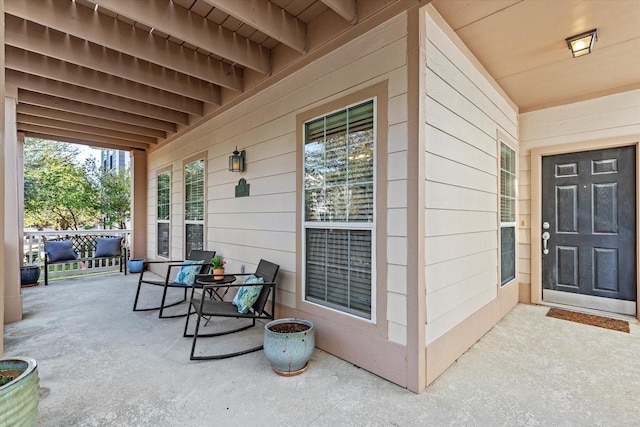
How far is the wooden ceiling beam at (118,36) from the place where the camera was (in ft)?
8.38

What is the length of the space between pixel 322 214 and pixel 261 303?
1043 millimetres

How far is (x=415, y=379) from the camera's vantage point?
6.85 ft

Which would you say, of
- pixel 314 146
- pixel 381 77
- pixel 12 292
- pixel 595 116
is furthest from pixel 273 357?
pixel 595 116

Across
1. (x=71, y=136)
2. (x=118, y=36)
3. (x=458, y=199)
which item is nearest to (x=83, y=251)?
(x=71, y=136)

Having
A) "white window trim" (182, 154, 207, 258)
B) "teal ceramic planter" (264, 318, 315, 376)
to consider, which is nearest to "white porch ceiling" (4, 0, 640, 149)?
"white window trim" (182, 154, 207, 258)

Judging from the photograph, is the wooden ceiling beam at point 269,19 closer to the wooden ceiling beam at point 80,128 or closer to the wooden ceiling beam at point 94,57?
the wooden ceiling beam at point 94,57

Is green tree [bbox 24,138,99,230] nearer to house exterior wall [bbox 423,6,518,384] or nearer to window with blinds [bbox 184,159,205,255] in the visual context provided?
window with blinds [bbox 184,159,205,255]

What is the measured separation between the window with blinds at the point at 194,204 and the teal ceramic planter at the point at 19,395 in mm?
3508

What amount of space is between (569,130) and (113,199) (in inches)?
444

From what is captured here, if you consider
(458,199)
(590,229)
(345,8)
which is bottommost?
(590,229)

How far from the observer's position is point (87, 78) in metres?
3.78

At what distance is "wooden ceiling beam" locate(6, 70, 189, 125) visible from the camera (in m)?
3.83

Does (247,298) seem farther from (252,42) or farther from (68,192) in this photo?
(68,192)

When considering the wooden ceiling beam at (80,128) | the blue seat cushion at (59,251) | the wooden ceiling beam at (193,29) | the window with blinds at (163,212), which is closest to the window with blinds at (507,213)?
the wooden ceiling beam at (193,29)
